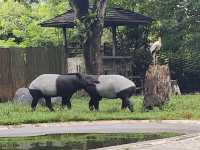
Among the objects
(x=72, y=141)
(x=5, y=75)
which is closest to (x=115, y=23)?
(x=5, y=75)

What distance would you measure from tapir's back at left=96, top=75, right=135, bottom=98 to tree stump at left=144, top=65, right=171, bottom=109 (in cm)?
62

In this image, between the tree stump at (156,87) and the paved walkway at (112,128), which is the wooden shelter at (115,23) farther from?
the paved walkway at (112,128)

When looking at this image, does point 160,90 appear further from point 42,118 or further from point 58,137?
point 58,137

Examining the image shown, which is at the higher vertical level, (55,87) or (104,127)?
(55,87)

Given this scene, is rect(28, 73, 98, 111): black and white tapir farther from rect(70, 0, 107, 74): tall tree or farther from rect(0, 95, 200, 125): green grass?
rect(70, 0, 107, 74): tall tree

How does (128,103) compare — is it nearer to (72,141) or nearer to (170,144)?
(72,141)

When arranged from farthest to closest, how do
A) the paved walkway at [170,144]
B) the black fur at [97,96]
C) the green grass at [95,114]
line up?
the black fur at [97,96], the green grass at [95,114], the paved walkway at [170,144]

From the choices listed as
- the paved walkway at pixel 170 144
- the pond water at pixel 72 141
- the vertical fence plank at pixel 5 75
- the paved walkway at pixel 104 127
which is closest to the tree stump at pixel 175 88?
the vertical fence plank at pixel 5 75

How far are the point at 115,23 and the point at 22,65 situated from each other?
5426 millimetres

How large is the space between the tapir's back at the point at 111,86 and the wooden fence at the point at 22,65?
786 centimetres

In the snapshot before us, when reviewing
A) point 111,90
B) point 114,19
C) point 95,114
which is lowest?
point 95,114

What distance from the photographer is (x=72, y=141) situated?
39.6 feet

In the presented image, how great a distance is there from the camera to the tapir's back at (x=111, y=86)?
18.5m

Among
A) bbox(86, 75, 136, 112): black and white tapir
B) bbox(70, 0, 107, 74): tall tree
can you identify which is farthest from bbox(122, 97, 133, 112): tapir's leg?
bbox(70, 0, 107, 74): tall tree
